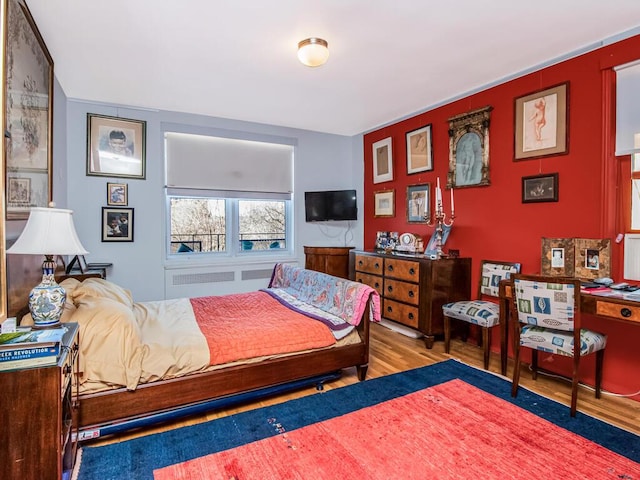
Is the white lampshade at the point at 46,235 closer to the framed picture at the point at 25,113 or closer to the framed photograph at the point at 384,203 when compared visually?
the framed picture at the point at 25,113

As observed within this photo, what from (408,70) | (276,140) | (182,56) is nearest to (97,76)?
(182,56)

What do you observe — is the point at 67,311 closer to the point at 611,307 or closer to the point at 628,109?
the point at 611,307

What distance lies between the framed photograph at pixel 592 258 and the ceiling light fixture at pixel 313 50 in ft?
8.27

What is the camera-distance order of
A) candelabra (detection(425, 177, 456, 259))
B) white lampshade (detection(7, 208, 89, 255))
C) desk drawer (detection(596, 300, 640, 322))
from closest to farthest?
1. white lampshade (detection(7, 208, 89, 255))
2. desk drawer (detection(596, 300, 640, 322))
3. candelabra (detection(425, 177, 456, 259))

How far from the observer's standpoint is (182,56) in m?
2.91

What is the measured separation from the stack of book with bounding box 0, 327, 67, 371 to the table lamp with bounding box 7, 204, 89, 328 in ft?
0.71

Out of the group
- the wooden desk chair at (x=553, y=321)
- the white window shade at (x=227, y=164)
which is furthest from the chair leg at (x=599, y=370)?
the white window shade at (x=227, y=164)

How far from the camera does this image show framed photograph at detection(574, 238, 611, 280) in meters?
2.67

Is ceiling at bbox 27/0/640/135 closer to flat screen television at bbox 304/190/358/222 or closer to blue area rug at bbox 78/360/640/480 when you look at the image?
flat screen television at bbox 304/190/358/222

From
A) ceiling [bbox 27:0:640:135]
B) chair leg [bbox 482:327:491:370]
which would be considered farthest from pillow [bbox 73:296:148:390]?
chair leg [bbox 482:327:491:370]

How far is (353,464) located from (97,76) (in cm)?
388

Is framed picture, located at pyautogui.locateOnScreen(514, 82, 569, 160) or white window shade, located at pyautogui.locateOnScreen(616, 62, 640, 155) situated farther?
framed picture, located at pyautogui.locateOnScreen(514, 82, 569, 160)

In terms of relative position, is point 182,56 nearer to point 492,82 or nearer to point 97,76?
point 97,76

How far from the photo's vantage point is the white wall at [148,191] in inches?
156
